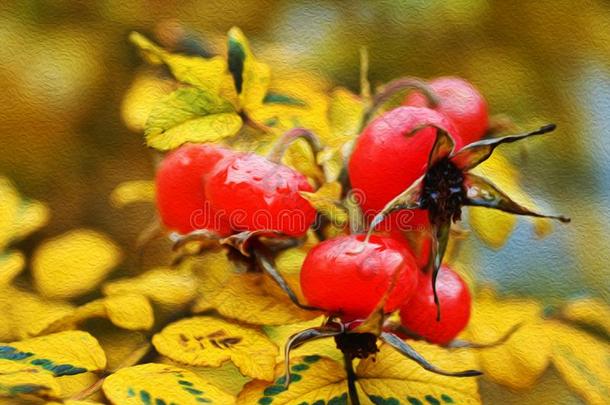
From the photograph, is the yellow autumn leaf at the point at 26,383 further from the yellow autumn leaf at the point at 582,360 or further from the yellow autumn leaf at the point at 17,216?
the yellow autumn leaf at the point at 582,360

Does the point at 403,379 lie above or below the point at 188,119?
below

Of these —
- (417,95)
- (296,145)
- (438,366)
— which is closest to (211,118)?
(296,145)

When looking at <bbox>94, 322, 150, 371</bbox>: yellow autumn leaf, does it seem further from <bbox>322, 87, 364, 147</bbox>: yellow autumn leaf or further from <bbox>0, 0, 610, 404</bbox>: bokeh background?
<bbox>322, 87, 364, 147</bbox>: yellow autumn leaf

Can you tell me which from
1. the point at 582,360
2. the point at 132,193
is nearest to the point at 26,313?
the point at 132,193

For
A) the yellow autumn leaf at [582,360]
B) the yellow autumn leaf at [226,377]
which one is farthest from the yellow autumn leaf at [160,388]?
the yellow autumn leaf at [582,360]

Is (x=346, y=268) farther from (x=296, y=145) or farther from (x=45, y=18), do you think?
(x=45, y=18)

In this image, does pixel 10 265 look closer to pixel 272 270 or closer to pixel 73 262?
pixel 73 262

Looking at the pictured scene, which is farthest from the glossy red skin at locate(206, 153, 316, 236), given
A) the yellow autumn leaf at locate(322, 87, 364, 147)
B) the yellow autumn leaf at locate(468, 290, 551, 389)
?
the yellow autumn leaf at locate(468, 290, 551, 389)

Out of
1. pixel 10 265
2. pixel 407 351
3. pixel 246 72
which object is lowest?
pixel 407 351
